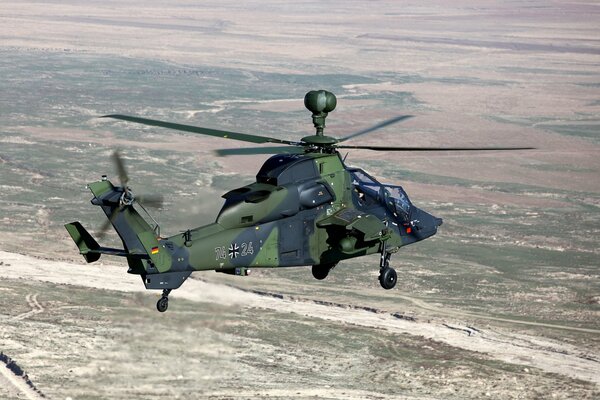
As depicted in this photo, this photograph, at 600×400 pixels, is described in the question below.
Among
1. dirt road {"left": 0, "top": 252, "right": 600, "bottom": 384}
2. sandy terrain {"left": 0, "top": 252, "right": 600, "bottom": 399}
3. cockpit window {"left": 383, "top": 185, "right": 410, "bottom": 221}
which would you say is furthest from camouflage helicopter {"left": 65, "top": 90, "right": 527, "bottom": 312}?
sandy terrain {"left": 0, "top": 252, "right": 600, "bottom": 399}

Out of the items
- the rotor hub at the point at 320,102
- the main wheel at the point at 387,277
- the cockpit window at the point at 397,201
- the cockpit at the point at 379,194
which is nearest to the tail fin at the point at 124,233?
the rotor hub at the point at 320,102

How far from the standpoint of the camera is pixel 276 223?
43.8m

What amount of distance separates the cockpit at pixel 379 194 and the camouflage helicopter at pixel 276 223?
0.05 meters

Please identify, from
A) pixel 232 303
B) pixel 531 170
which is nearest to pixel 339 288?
pixel 232 303

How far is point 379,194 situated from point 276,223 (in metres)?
5.00

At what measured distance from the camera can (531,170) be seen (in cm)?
18550

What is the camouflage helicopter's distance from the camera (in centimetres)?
4116

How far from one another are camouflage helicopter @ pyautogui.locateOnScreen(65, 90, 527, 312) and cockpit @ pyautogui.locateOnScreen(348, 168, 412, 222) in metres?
0.05

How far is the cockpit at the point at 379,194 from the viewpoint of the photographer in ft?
152

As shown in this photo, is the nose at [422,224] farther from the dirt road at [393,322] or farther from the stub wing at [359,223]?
the dirt road at [393,322]

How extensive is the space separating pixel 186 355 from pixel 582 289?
4420 cm

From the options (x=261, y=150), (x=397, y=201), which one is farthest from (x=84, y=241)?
(x=397, y=201)

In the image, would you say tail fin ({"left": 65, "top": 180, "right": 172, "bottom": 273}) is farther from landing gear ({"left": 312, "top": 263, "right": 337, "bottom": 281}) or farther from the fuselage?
landing gear ({"left": 312, "top": 263, "right": 337, "bottom": 281})

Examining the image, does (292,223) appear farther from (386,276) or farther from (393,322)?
(393,322)
